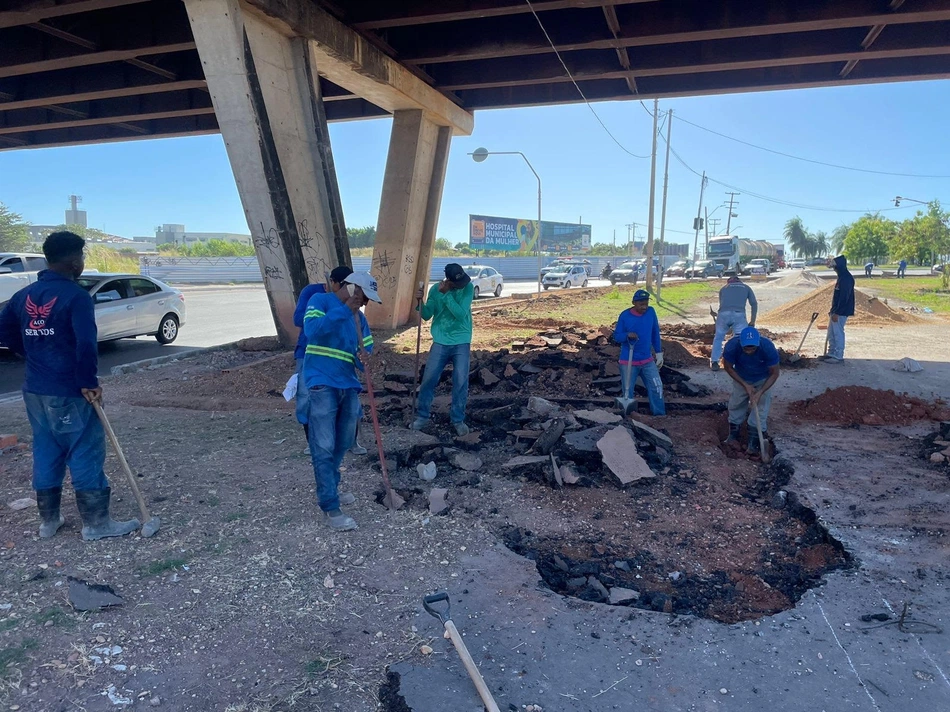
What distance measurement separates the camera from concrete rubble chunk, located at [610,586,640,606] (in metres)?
3.94

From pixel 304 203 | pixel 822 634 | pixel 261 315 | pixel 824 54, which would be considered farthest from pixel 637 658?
pixel 261 315

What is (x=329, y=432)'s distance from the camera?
4633 mm

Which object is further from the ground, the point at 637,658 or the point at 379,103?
the point at 379,103

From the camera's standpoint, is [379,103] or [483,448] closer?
[483,448]

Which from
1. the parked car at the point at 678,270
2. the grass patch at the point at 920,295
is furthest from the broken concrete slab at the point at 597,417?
the parked car at the point at 678,270

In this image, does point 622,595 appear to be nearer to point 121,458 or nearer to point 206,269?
point 121,458

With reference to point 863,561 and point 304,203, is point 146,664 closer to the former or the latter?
point 863,561

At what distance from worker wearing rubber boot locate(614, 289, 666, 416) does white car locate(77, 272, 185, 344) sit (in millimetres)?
10463

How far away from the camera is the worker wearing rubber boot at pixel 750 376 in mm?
6523

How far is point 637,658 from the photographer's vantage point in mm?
3400

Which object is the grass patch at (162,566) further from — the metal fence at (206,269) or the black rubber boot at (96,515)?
the metal fence at (206,269)

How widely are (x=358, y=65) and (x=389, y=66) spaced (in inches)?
45.6

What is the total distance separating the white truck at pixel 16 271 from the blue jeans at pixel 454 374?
9.18m

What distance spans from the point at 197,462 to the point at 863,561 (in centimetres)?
556
